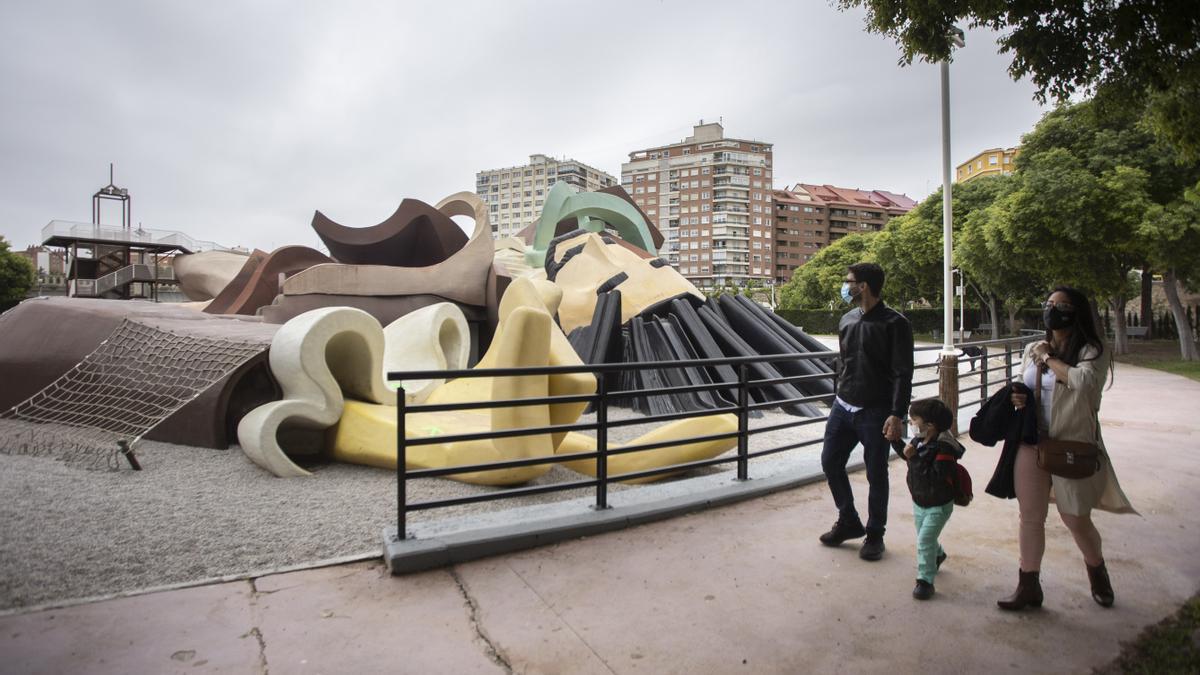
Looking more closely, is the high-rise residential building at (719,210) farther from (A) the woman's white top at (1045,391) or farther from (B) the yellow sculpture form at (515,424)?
(A) the woman's white top at (1045,391)

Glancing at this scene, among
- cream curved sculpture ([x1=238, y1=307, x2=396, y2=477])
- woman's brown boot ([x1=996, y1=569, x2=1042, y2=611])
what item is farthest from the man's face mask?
cream curved sculpture ([x1=238, y1=307, x2=396, y2=477])

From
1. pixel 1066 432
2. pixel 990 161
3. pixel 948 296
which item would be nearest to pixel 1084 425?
pixel 1066 432

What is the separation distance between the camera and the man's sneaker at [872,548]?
3.65 meters

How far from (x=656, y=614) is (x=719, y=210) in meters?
80.2

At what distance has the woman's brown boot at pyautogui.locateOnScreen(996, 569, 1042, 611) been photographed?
301cm

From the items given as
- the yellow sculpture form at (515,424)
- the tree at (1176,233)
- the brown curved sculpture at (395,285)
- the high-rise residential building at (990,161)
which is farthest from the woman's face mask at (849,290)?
the high-rise residential building at (990,161)

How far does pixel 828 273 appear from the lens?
48.1 m

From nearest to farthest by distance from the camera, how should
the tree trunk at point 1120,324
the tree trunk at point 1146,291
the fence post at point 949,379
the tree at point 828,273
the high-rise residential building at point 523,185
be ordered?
1. the fence post at point 949,379
2. the tree trunk at point 1120,324
3. the tree trunk at point 1146,291
4. the tree at point 828,273
5. the high-rise residential building at point 523,185

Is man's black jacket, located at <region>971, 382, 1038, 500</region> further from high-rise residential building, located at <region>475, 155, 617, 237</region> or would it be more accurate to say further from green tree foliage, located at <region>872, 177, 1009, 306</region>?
high-rise residential building, located at <region>475, 155, 617, 237</region>

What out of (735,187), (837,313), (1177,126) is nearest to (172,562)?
(1177,126)

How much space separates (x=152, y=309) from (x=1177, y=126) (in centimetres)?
1193

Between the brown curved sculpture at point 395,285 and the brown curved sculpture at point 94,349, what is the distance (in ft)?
5.30

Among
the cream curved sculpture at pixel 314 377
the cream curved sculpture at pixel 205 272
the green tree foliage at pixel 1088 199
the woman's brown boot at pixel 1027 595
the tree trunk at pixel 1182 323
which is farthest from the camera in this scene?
the tree trunk at pixel 1182 323

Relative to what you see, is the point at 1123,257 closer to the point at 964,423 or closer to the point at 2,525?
the point at 964,423
